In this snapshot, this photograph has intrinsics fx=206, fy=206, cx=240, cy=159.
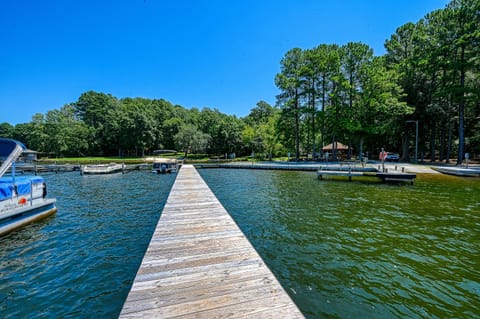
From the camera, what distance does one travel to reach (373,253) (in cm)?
550

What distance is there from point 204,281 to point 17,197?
29.7 feet

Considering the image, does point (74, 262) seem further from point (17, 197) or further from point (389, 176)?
point (389, 176)

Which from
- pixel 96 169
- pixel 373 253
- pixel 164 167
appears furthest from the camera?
pixel 164 167

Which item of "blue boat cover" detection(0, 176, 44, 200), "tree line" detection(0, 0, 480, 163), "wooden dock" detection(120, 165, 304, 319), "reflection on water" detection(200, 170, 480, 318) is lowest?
"reflection on water" detection(200, 170, 480, 318)

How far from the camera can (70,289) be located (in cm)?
425

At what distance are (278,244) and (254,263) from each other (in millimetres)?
2778

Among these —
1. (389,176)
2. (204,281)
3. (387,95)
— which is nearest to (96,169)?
(204,281)

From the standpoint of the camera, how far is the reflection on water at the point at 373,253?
372 cm

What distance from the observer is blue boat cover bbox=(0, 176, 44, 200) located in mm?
7156

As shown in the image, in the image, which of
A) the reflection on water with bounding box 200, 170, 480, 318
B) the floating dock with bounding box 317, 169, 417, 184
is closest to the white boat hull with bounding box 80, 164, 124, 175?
the reflection on water with bounding box 200, 170, 480, 318

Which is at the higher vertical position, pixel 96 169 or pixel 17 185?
pixel 17 185

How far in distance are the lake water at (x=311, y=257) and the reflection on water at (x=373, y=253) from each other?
0.08ft

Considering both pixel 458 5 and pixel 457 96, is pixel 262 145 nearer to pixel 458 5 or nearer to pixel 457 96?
pixel 457 96

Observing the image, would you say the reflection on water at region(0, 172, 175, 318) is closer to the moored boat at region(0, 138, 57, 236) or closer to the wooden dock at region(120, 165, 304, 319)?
the moored boat at region(0, 138, 57, 236)
